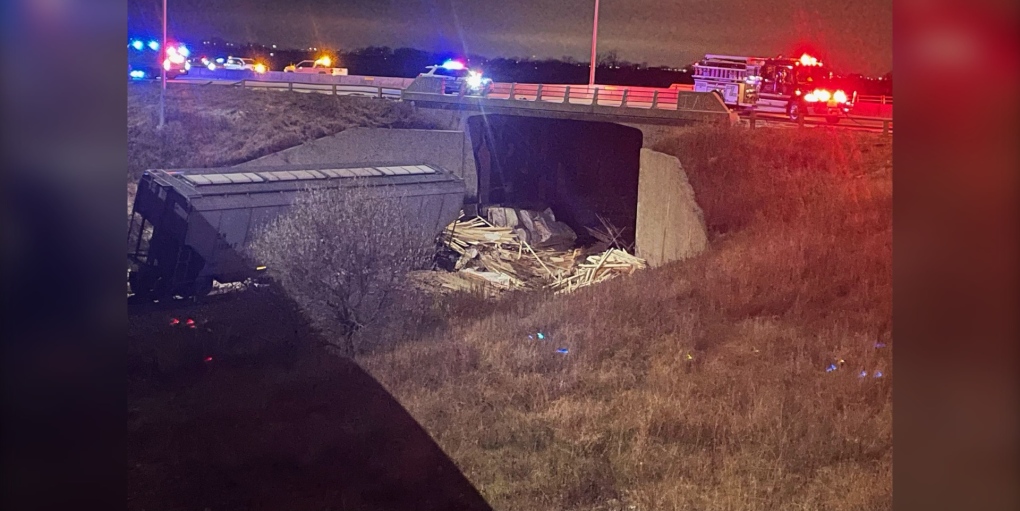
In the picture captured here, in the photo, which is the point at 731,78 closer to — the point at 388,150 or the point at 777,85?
the point at 777,85

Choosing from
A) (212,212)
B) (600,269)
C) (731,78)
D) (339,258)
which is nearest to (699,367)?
(600,269)

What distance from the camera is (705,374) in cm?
425

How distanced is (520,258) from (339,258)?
63.1 inches

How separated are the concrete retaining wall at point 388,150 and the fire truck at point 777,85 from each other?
2.06 metres

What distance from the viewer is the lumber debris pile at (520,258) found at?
223 inches

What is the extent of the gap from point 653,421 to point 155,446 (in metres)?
2.61

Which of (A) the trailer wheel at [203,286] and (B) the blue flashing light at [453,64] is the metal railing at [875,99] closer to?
(B) the blue flashing light at [453,64]

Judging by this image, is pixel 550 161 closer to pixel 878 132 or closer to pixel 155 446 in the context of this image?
pixel 878 132

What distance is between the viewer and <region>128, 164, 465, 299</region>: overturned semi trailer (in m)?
5.14

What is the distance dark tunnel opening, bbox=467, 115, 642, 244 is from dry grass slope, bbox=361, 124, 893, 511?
4.63 feet

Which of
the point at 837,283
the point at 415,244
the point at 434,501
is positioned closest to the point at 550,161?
the point at 415,244

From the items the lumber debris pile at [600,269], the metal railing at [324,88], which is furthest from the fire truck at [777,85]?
the metal railing at [324,88]

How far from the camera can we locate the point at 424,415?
4.07 meters

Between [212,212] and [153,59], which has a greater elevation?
[153,59]
